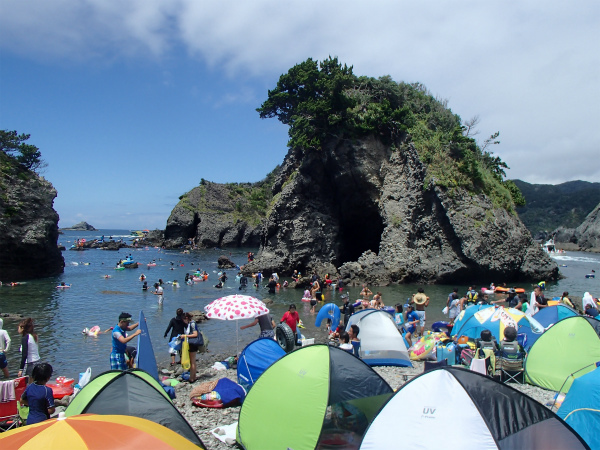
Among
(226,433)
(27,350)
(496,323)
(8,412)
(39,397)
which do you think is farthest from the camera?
(496,323)

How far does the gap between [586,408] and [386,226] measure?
105 feet

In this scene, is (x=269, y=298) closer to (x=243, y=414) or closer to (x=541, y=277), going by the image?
(x=243, y=414)

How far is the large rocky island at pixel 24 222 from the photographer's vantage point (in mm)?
37344

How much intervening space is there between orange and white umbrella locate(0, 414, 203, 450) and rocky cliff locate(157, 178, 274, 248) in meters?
84.9

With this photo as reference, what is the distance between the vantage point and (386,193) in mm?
39062

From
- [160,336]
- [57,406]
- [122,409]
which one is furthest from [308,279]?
[122,409]

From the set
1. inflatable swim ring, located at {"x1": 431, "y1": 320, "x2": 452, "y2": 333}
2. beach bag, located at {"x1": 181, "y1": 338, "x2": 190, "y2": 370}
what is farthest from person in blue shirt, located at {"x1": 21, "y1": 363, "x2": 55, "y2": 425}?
inflatable swim ring, located at {"x1": 431, "y1": 320, "x2": 452, "y2": 333}

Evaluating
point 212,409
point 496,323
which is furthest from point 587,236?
point 212,409

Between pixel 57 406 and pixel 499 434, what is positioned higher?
pixel 499 434

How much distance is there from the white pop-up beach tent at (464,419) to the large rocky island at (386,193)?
27934 mm

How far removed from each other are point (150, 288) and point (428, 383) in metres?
32.3

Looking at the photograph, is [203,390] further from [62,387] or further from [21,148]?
[21,148]

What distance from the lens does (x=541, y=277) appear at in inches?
1415

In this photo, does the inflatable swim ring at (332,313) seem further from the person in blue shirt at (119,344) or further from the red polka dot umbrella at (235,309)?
the person in blue shirt at (119,344)
